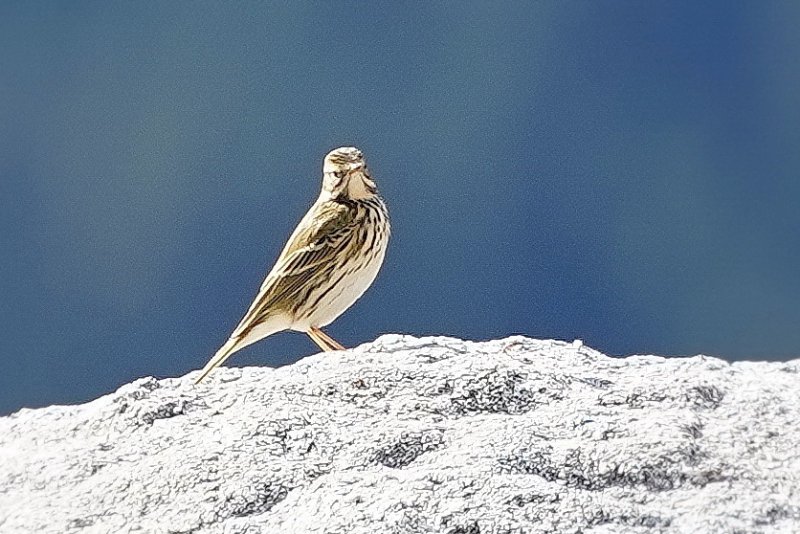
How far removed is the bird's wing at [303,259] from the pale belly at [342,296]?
0.32 ft

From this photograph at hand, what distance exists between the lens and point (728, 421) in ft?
10.4

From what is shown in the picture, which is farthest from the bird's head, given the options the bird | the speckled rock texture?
the speckled rock texture

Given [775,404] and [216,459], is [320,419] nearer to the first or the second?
[216,459]

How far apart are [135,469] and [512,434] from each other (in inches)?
38.2

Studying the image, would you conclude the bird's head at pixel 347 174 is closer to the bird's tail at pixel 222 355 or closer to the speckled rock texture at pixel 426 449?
the bird's tail at pixel 222 355

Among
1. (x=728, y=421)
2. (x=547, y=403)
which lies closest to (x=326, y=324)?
(x=547, y=403)

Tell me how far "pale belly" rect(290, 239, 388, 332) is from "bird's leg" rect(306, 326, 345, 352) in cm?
2

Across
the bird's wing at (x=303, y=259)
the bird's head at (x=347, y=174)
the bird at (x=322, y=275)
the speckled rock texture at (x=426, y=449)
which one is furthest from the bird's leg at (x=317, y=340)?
the speckled rock texture at (x=426, y=449)

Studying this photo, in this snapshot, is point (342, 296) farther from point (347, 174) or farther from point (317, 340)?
point (347, 174)

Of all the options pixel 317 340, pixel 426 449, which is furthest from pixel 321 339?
pixel 426 449

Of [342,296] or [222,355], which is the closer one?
[222,355]

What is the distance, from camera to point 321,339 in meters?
4.62

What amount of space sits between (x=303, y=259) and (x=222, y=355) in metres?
0.57

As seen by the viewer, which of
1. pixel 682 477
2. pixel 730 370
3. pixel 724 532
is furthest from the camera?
pixel 730 370
